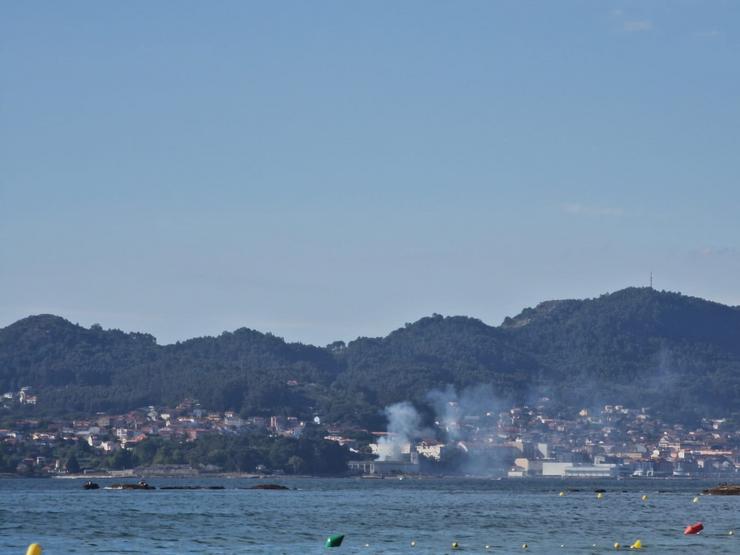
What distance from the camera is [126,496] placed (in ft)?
447

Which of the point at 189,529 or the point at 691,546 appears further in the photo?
the point at 189,529

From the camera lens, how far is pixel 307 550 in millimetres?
69000

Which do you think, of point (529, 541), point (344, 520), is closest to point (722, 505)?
point (344, 520)

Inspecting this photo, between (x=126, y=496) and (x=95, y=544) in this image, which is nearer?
(x=95, y=544)

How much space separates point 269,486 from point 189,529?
8520cm

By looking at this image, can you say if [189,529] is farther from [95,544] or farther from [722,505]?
[722,505]

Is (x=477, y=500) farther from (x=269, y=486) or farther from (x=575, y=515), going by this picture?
(x=269, y=486)

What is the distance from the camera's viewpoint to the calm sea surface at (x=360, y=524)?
233ft

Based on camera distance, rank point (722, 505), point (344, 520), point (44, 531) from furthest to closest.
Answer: point (722, 505)
point (344, 520)
point (44, 531)

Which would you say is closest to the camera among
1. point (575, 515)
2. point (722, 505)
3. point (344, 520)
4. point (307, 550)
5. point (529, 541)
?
point (307, 550)

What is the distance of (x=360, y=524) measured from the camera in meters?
88.0

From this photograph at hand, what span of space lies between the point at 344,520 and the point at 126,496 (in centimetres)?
4737

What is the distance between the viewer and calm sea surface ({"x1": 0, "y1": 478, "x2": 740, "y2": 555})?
233 feet

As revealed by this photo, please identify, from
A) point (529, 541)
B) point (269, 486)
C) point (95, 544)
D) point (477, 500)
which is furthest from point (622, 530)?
point (269, 486)
